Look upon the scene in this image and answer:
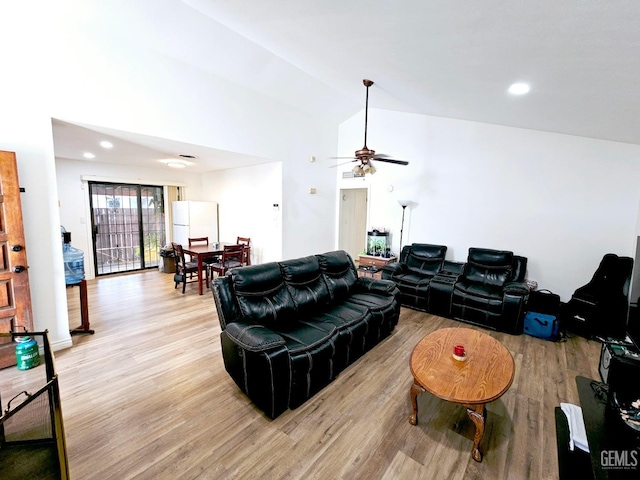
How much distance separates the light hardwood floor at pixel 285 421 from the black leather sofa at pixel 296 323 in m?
0.20

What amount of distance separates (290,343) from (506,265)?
367cm

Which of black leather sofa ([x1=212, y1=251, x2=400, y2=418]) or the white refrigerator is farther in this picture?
the white refrigerator

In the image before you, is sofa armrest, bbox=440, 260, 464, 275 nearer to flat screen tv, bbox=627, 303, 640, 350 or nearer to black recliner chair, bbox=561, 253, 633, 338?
black recliner chair, bbox=561, 253, 633, 338

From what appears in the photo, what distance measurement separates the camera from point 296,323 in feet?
8.99

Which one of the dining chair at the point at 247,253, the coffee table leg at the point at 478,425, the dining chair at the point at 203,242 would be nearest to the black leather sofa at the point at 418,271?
the coffee table leg at the point at 478,425

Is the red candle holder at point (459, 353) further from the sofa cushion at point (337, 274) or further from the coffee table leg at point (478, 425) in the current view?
the sofa cushion at point (337, 274)

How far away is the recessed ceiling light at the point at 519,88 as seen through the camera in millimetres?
2483

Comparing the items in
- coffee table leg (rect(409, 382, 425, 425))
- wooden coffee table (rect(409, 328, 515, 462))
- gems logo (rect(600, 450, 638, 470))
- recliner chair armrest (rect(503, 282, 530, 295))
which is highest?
recliner chair armrest (rect(503, 282, 530, 295))

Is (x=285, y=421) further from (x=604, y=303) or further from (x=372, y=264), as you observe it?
(x=604, y=303)

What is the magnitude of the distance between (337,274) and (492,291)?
2.25 m

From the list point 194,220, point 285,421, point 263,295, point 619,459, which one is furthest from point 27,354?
point 194,220

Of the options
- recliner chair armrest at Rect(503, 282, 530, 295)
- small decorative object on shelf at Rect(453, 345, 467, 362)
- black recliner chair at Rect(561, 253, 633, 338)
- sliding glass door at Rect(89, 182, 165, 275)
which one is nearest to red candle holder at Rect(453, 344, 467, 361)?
small decorative object on shelf at Rect(453, 345, 467, 362)

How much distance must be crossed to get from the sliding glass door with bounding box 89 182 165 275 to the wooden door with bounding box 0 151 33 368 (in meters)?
3.83

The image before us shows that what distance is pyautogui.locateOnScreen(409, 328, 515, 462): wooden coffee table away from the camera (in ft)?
5.90
